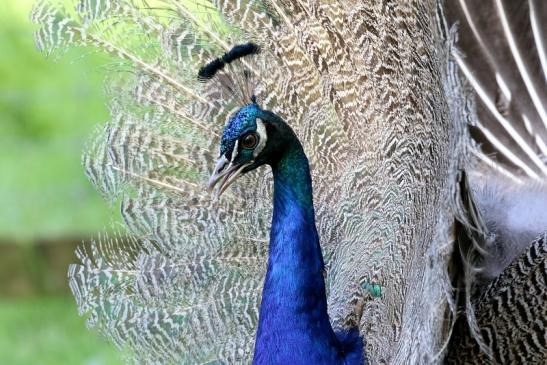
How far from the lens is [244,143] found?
1.86 m

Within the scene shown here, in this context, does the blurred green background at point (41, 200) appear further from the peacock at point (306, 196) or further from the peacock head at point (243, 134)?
the peacock head at point (243, 134)

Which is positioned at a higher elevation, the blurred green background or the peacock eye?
the peacock eye

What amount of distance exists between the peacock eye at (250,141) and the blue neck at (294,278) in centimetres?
8

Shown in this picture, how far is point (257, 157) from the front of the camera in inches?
74.5

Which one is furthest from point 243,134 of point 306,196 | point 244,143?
point 306,196

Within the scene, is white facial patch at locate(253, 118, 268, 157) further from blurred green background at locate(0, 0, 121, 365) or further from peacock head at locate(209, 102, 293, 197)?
blurred green background at locate(0, 0, 121, 365)

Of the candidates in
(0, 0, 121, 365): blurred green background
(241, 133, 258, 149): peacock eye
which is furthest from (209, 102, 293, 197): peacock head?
(0, 0, 121, 365): blurred green background

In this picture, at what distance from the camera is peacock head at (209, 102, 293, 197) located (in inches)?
72.7

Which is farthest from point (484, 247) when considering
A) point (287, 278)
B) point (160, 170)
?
point (160, 170)

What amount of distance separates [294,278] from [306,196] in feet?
0.48


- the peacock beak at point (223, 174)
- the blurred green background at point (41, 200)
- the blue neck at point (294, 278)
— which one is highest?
the peacock beak at point (223, 174)

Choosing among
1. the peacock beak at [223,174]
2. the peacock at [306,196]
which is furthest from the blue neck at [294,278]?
the peacock beak at [223,174]

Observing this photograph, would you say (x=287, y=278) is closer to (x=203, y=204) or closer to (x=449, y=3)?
(x=203, y=204)

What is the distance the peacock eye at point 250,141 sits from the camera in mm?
1858
